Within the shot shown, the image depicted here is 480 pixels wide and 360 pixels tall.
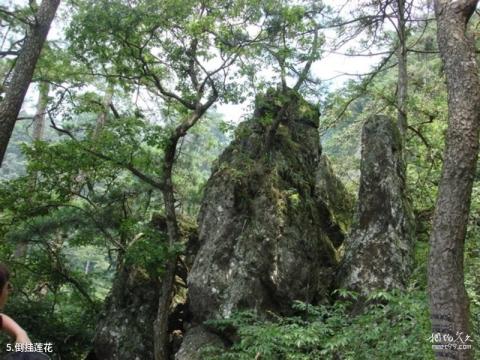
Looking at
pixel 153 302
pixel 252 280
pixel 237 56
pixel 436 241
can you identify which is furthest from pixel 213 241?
pixel 436 241

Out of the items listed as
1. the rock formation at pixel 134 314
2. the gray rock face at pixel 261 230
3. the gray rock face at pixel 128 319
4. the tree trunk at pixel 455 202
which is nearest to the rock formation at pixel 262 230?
the gray rock face at pixel 261 230

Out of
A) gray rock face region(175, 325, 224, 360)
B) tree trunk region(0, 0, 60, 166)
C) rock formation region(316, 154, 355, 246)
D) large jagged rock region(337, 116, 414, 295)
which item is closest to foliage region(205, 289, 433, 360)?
gray rock face region(175, 325, 224, 360)

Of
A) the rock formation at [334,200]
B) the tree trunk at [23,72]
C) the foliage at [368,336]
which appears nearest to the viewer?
the foliage at [368,336]

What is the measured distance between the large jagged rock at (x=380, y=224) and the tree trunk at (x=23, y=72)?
6.39 meters

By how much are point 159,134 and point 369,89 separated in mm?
5607

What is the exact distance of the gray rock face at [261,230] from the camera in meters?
7.95

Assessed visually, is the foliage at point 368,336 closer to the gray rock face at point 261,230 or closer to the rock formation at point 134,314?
the gray rock face at point 261,230

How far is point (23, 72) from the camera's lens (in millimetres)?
6871

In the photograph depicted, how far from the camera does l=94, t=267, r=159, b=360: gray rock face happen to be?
855cm

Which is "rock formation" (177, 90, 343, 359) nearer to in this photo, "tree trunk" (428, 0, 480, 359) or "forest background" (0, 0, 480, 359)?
"forest background" (0, 0, 480, 359)

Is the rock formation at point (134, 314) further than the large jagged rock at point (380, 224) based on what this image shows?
Yes

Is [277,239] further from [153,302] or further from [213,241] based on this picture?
[153,302]

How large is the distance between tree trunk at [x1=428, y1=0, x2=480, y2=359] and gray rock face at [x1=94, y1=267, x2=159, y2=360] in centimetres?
649

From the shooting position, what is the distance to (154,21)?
8.15 meters
